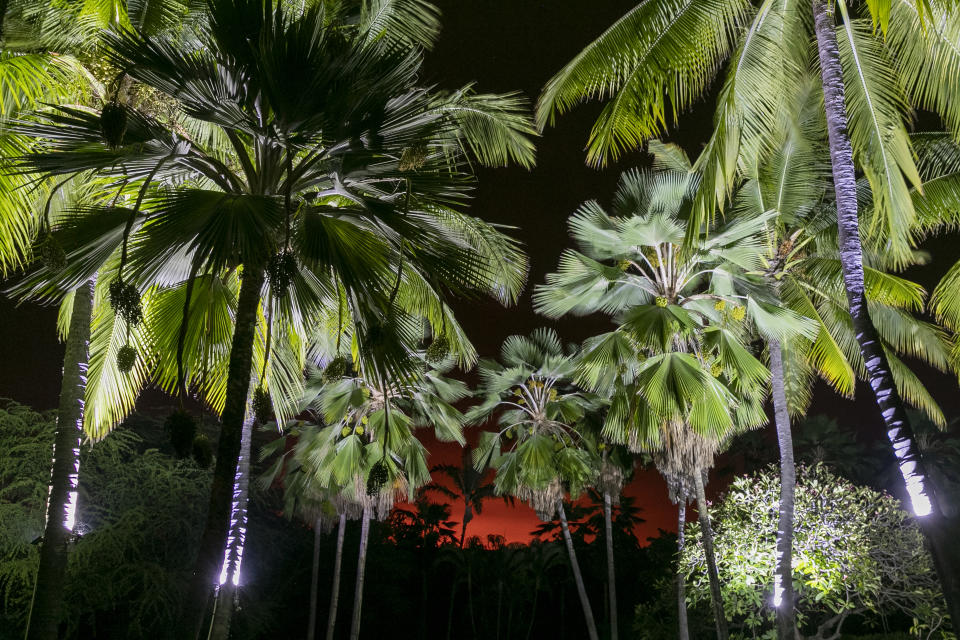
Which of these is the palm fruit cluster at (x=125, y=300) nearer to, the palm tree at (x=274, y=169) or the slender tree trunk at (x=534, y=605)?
the palm tree at (x=274, y=169)

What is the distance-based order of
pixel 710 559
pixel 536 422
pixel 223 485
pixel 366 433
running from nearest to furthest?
pixel 223 485
pixel 710 559
pixel 366 433
pixel 536 422

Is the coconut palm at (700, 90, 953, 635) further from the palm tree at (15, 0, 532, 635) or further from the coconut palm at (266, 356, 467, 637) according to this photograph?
the coconut palm at (266, 356, 467, 637)

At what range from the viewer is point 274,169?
583 cm

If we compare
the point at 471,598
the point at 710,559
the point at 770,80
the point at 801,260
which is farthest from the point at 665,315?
the point at 471,598

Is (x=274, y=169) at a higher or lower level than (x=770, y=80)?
lower

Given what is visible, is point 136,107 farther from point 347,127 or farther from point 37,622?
point 37,622

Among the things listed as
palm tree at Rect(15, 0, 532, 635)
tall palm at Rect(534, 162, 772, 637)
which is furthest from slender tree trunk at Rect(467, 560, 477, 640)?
palm tree at Rect(15, 0, 532, 635)

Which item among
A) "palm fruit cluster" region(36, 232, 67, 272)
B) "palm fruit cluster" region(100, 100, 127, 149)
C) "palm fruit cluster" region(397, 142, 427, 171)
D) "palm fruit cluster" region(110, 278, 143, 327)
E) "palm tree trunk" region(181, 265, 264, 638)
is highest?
"palm fruit cluster" region(397, 142, 427, 171)

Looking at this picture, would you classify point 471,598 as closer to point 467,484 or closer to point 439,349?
point 467,484

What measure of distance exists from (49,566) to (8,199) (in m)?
3.55

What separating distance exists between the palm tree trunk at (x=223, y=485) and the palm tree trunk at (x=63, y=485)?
9.39ft

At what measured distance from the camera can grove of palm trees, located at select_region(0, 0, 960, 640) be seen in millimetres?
5383

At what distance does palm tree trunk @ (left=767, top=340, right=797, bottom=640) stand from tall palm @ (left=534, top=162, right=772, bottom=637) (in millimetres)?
540

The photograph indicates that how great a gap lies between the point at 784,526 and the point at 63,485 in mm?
9474
